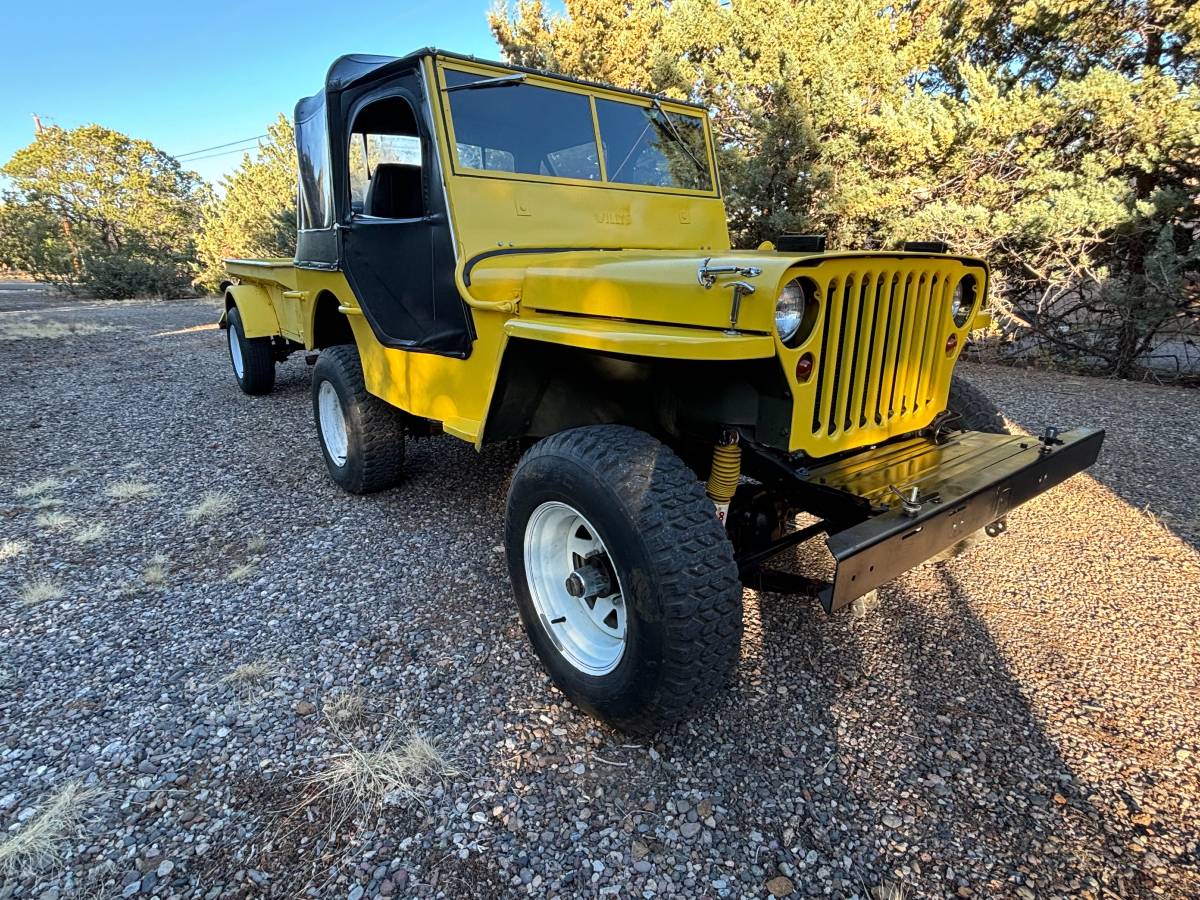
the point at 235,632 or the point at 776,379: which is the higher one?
the point at 776,379

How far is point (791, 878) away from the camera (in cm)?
176

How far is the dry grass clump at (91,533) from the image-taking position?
376 centimetres

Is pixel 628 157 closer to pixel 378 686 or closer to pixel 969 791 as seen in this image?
pixel 378 686

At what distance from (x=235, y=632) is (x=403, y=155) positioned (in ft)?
8.29

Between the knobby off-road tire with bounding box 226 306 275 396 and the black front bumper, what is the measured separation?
249 inches

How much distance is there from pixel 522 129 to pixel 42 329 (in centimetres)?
1380

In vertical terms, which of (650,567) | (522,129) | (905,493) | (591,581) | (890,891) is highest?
(522,129)

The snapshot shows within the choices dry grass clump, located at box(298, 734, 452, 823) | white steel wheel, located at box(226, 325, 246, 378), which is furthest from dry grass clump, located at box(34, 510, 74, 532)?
white steel wheel, located at box(226, 325, 246, 378)

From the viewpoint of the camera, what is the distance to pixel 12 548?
3639mm

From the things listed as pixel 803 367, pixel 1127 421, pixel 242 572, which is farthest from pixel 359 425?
pixel 1127 421

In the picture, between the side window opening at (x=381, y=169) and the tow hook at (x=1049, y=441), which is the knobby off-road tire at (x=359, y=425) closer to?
the side window opening at (x=381, y=169)

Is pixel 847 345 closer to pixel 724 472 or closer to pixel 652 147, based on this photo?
pixel 724 472

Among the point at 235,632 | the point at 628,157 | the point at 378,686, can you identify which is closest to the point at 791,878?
the point at 378,686

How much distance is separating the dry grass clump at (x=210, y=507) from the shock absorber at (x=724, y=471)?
3.31 meters
